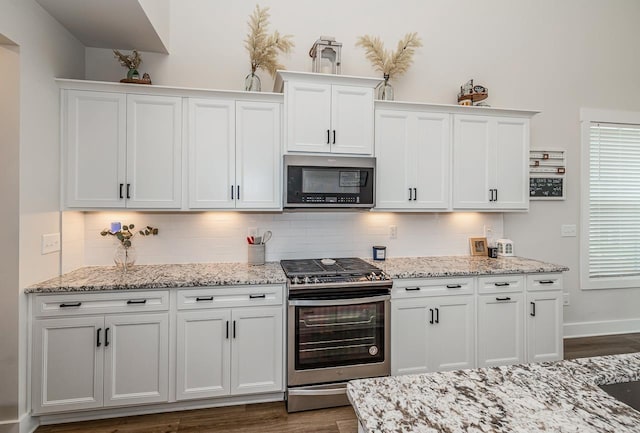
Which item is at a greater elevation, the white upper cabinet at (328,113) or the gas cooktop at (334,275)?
the white upper cabinet at (328,113)

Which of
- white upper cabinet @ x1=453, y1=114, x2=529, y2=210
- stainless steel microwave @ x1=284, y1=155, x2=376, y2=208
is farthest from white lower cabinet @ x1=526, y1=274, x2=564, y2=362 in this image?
stainless steel microwave @ x1=284, y1=155, x2=376, y2=208

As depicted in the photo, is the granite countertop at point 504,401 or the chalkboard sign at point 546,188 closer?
the granite countertop at point 504,401

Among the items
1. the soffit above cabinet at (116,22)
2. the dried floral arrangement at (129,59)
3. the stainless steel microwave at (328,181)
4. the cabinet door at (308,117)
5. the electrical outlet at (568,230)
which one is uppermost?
the soffit above cabinet at (116,22)

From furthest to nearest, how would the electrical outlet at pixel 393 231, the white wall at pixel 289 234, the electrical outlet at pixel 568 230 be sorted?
1. the electrical outlet at pixel 568 230
2. the electrical outlet at pixel 393 231
3. the white wall at pixel 289 234

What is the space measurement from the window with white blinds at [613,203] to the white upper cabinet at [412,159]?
2.16 metres

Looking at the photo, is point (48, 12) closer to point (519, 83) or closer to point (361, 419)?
point (361, 419)

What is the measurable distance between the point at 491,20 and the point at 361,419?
4.35 metres

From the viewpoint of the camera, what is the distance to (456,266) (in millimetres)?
3004

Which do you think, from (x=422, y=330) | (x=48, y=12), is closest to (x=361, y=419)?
(x=422, y=330)

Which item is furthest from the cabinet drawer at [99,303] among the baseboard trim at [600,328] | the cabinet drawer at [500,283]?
the baseboard trim at [600,328]

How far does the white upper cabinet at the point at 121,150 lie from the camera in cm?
253

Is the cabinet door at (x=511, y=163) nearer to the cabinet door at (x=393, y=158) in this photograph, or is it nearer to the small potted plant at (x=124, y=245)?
the cabinet door at (x=393, y=158)

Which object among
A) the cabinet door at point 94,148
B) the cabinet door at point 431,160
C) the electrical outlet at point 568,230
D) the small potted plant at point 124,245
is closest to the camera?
the cabinet door at point 94,148

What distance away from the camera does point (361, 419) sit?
85 cm
